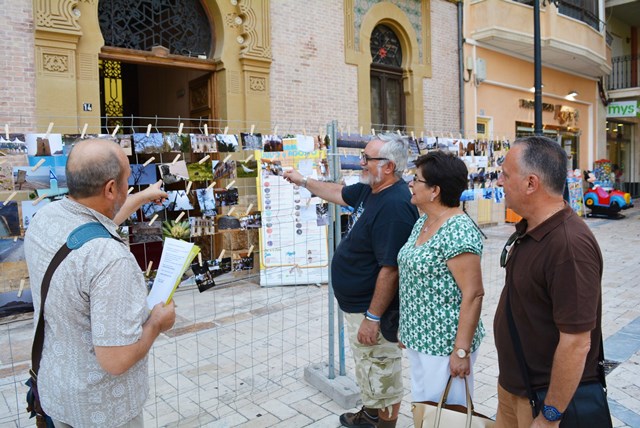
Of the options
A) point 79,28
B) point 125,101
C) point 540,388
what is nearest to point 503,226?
point 125,101

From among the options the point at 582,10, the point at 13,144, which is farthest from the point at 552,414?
the point at 582,10

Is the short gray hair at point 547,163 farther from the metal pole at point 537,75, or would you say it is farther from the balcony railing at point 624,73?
the balcony railing at point 624,73

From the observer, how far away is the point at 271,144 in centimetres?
601

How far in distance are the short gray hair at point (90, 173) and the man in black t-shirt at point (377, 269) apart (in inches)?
A: 63.0

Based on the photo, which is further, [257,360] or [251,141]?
[251,141]

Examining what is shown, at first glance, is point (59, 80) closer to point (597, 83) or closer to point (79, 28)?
point (79, 28)

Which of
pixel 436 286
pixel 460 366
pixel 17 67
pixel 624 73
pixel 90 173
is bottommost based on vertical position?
pixel 460 366

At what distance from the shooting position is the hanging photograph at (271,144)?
5996 mm

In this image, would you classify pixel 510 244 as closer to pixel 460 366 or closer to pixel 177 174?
pixel 460 366

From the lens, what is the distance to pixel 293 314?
21.6ft

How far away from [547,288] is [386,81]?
1051cm

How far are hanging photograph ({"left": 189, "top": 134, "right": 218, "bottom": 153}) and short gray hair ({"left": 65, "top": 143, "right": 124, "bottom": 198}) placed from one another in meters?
3.37

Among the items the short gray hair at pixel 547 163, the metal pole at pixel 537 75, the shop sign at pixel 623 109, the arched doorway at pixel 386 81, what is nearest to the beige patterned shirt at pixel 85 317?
the short gray hair at pixel 547 163

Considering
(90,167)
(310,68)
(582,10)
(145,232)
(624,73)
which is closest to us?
(90,167)
